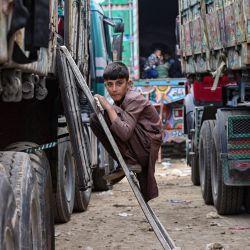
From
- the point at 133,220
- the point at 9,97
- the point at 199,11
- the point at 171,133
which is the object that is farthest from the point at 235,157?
the point at 171,133

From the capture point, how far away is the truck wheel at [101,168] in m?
9.44

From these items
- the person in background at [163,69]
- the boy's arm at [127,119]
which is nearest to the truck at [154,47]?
the person in background at [163,69]

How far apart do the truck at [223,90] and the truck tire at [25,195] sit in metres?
3.17

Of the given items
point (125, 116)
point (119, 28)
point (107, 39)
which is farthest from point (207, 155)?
point (125, 116)

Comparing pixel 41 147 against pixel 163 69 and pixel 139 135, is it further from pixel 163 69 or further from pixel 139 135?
pixel 163 69

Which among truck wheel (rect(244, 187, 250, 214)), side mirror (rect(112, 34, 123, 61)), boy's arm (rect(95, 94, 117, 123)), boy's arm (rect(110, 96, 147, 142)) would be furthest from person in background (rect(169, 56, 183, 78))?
boy's arm (rect(95, 94, 117, 123))

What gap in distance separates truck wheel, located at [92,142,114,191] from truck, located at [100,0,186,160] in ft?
16.3

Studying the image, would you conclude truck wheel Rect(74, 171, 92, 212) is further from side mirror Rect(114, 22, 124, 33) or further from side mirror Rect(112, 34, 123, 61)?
side mirror Rect(114, 22, 124, 33)

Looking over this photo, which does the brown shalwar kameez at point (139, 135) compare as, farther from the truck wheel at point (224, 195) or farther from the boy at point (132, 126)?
the truck wheel at point (224, 195)

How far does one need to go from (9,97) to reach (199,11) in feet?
19.0

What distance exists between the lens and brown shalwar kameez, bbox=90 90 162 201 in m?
5.32

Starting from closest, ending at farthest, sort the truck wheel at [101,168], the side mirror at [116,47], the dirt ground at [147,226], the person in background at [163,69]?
the dirt ground at [147,226]
the truck wheel at [101,168]
the side mirror at [116,47]
the person in background at [163,69]

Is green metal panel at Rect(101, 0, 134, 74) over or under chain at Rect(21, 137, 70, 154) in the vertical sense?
over

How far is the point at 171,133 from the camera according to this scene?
1589 cm
